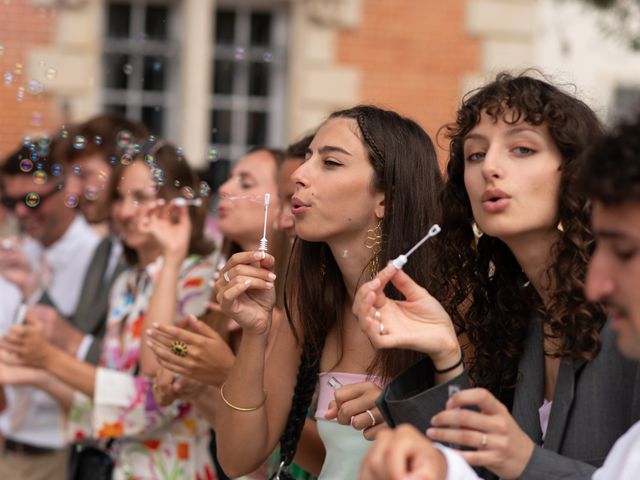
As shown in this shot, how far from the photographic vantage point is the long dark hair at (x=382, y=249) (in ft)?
9.80

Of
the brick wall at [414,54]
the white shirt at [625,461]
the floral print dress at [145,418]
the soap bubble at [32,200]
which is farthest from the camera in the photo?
the brick wall at [414,54]

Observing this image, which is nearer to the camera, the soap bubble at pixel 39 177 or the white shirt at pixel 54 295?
the white shirt at pixel 54 295

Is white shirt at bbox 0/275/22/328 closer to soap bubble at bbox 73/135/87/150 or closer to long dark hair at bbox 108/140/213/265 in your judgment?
soap bubble at bbox 73/135/87/150

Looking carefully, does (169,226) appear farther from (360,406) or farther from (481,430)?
(481,430)

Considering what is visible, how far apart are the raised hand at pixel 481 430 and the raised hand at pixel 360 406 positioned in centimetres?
50

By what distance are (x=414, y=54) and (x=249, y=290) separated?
7.31 metres

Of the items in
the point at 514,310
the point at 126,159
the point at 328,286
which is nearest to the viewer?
the point at 514,310

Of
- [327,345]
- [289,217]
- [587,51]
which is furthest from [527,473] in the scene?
[587,51]

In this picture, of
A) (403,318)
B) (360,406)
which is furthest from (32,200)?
(403,318)

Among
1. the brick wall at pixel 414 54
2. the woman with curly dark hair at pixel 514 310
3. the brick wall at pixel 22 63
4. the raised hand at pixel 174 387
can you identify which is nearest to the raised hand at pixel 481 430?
the woman with curly dark hair at pixel 514 310

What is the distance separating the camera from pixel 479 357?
8.94ft

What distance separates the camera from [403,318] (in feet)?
7.56

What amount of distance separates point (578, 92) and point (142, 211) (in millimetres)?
1924

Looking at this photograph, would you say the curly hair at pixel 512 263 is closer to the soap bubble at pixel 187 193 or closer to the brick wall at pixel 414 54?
the soap bubble at pixel 187 193
